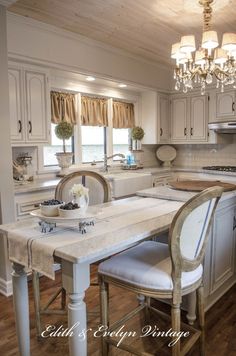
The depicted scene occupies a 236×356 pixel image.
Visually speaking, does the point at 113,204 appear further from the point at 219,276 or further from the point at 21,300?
the point at 219,276

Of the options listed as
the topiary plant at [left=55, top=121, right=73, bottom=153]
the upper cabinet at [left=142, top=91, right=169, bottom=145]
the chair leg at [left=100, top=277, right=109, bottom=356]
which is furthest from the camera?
the upper cabinet at [left=142, top=91, right=169, bottom=145]

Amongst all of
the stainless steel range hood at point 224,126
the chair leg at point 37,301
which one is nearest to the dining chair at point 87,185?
the chair leg at point 37,301

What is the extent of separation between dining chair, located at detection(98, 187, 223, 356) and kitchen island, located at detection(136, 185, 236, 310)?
1.87ft

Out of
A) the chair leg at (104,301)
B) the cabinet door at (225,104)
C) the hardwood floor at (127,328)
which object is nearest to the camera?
the chair leg at (104,301)

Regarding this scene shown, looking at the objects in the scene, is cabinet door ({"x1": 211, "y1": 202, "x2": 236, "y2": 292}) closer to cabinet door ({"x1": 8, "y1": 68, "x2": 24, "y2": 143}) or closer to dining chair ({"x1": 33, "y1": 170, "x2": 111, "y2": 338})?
dining chair ({"x1": 33, "y1": 170, "x2": 111, "y2": 338})

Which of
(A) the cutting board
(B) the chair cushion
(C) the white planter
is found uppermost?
(C) the white planter

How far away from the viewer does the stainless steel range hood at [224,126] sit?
423cm

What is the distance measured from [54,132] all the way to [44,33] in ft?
3.76

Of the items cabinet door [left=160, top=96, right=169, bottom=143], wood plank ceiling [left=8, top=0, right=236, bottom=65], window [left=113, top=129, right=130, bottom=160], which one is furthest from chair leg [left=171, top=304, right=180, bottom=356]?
cabinet door [left=160, top=96, right=169, bottom=143]

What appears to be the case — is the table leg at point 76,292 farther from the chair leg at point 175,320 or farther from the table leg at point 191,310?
the table leg at point 191,310

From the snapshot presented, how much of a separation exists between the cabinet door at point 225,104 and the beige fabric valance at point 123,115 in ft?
4.44

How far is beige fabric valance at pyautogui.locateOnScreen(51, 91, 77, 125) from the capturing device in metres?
3.71

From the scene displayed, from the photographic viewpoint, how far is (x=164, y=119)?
16.4 ft

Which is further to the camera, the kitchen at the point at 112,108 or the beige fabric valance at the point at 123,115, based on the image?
the beige fabric valance at the point at 123,115
